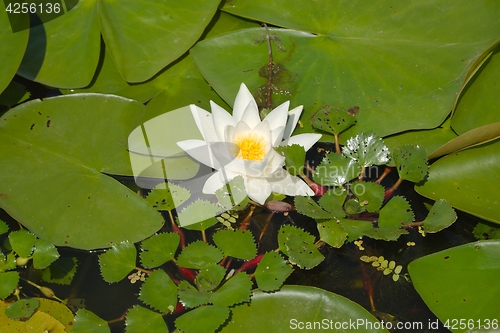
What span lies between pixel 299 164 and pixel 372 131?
42cm

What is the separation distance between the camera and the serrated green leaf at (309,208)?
196cm

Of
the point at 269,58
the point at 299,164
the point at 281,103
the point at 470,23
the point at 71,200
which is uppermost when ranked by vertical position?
the point at 470,23

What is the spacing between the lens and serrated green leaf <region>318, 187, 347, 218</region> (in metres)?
2.03

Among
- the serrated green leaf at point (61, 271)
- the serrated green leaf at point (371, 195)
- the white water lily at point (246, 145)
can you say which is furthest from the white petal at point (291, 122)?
the serrated green leaf at point (61, 271)

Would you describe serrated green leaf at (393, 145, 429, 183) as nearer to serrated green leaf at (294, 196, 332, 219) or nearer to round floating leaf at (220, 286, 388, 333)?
serrated green leaf at (294, 196, 332, 219)

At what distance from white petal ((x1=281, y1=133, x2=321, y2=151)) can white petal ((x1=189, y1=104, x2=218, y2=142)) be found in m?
0.35

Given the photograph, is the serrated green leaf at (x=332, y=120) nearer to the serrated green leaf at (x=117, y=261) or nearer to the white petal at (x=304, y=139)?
the white petal at (x=304, y=139)

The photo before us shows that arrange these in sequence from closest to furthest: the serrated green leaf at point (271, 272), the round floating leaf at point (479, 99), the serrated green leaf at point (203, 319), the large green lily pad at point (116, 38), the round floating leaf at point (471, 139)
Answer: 1. the serrated green leaf at point (203, 319)
2. the serrated green leaf at point (271, 272)
3. the round floating leaf at point (471, 139)
4. the round floating leaf at point (479, 99)
5. the large green lily pad at point (116, 38)

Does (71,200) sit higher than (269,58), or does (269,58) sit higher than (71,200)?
(269,58)

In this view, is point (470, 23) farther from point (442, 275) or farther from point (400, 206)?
point (442, 275)

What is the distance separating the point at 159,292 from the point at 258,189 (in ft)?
2.07

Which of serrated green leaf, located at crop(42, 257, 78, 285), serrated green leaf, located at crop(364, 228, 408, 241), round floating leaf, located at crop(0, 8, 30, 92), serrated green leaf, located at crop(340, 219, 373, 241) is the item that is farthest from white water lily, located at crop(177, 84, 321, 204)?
round floating leaf, located at crop(0, 8, 30, 92)

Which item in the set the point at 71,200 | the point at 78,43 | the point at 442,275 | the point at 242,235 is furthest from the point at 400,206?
the point at 78,43

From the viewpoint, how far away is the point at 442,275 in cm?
188
